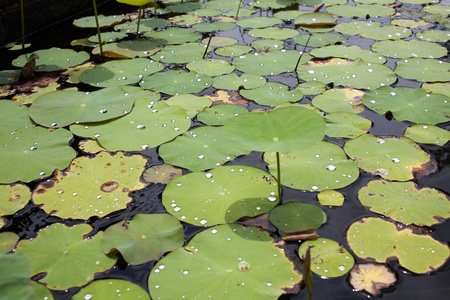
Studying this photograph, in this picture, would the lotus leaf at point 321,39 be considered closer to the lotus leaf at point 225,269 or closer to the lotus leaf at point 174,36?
the lotus leaf at point 174,36

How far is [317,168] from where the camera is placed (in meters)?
2.20

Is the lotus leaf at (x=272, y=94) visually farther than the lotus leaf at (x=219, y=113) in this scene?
Yes

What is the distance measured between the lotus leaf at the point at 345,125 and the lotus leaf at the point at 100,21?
2.80 m

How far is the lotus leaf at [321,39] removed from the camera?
3824mm

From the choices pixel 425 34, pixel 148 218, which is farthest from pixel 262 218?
pixel 425 34

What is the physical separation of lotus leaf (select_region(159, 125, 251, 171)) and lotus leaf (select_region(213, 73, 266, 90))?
26.6 inches

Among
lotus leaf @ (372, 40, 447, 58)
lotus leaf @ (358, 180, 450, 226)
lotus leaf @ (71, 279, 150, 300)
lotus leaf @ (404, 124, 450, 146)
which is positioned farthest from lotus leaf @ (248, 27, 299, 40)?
lotus leaf @ (71, 279, 150, 300)

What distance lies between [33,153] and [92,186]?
52 cm

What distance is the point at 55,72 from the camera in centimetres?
346

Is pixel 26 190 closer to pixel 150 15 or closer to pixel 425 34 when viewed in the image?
pixel 150 15

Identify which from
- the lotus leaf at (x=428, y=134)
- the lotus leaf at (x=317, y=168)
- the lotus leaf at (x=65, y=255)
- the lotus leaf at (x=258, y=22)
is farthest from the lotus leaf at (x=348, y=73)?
the lotus leaf at (x=65, y=255)

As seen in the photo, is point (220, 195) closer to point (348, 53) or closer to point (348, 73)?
point (348, 73)

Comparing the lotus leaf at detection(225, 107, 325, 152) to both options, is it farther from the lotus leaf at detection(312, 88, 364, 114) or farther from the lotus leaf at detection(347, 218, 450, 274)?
the lotus leaf at detection(312, 88, 364, 114)

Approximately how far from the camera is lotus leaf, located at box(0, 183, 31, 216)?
204 cm
